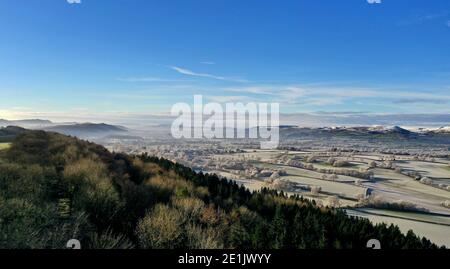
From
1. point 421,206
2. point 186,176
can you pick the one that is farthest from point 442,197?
point 186,176

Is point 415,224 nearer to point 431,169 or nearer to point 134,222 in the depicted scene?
point 134,222

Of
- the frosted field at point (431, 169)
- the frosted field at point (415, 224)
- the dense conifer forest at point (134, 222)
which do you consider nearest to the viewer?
the dense conifer forest at point (134, 222)

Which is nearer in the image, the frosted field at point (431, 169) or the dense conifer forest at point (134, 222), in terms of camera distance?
the dense conifer forest at point (134, 222)

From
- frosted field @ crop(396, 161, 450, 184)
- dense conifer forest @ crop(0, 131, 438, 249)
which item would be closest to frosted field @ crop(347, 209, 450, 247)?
dense conifer forest @ crop(0, 131, 438, 249)

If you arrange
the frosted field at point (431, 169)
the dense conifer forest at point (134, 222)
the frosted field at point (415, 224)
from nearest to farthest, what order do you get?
1. the dense conifer forest at point (134, 222)
2. the frosted field at point (415, 224)
3. the frosted field at point (431, 169)

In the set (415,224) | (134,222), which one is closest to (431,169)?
(415,224)

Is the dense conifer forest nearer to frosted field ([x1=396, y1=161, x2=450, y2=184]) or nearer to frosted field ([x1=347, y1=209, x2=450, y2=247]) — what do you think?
frosted field ([x1=347, y1=209, x2=450, y2=247])

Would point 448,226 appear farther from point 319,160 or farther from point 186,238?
point 319,160

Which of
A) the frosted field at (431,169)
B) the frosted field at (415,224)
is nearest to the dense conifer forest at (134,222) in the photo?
the frosted field at (415,224)

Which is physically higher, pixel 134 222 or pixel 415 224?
pixel 134 222

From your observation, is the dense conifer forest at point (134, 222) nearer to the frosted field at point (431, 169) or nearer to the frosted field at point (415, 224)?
the frosted field at point (415, 224)

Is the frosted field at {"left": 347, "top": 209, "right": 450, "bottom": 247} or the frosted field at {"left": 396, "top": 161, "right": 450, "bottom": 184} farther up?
the frosted field at {"left": 396, "top": 161, "right": 450, "bottom": 184}
